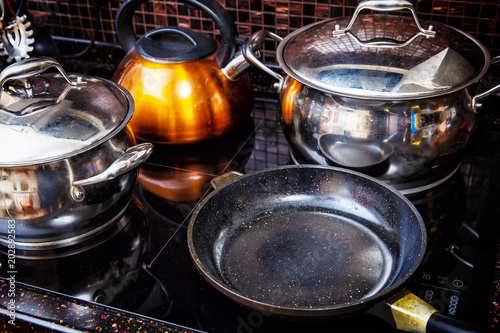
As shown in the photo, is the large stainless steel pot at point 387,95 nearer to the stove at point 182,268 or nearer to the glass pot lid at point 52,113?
the stove at point 182,268

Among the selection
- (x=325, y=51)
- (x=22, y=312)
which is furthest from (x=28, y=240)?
(x=325, y=51)

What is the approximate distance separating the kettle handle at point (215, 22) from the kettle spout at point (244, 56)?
Answer: 0.5 inches

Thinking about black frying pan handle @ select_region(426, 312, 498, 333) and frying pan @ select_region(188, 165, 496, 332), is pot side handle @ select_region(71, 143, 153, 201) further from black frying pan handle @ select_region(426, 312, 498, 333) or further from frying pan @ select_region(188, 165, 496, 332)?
black frying pan handle @ select_region(426, 312, 498, 333)

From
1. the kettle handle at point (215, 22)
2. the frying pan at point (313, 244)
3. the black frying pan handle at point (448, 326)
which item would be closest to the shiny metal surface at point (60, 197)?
the frying pan at point (313, 244)

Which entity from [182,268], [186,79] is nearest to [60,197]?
[182,268]

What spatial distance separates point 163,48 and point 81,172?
1.09 feet

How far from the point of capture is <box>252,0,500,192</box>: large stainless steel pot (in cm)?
72

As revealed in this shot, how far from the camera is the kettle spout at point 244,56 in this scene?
0.84 meters

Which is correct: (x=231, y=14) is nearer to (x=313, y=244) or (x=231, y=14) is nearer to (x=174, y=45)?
(x=174, y=45)

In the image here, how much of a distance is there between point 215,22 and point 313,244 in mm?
404

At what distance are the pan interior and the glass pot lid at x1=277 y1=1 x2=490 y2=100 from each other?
194mm

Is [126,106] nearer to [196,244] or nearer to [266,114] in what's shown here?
[196,244]

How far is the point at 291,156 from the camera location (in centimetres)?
94

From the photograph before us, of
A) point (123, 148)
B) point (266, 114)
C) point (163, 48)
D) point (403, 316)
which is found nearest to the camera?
point (403, 316)
